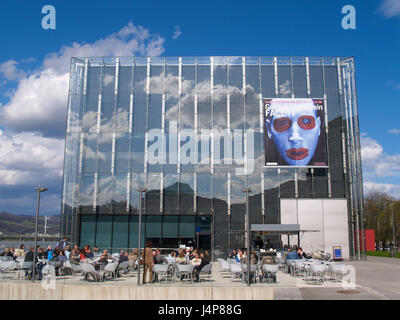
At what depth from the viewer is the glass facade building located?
116 feet

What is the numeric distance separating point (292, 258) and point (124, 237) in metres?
18.4

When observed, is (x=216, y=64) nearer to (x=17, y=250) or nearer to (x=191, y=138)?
(x=191, y=138)

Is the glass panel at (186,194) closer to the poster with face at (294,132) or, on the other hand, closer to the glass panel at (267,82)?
the poster with face at (294,132)

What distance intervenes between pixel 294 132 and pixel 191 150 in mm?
9110

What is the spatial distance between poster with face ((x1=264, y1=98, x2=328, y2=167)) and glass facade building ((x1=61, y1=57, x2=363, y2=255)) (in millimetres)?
768

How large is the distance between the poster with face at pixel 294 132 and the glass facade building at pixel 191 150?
0.77 m

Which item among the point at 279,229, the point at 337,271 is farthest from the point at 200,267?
the point at 279,229

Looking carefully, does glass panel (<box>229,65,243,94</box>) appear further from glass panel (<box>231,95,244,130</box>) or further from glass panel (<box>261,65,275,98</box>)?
glass panel (<box>261,65,275,98</box>)

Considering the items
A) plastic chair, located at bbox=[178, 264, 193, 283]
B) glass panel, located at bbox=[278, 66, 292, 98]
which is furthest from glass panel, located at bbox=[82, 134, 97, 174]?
plastic chair, located at bbox=[178, 264, 193, 283]

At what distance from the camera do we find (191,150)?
3562 centimetres

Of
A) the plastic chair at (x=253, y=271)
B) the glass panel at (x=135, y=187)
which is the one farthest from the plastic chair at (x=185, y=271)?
the glass panel at (x=135, y=187)

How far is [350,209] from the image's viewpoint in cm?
3538
